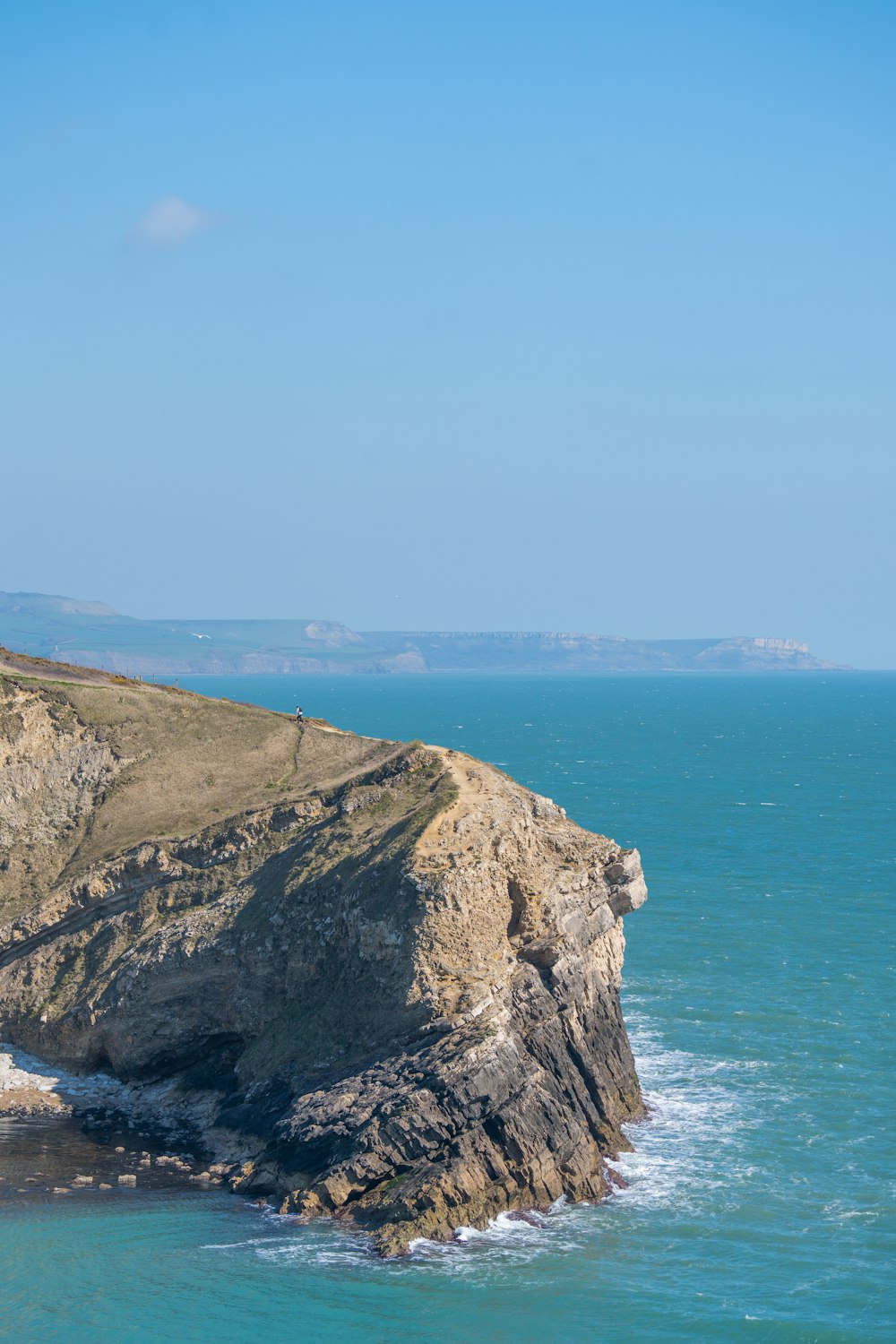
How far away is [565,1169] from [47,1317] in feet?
52.2

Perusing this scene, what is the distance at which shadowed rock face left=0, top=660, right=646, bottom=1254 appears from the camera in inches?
1681

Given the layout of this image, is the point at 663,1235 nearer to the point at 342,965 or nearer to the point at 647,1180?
the point at 647,1180

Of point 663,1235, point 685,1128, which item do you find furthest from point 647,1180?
point 685,1128

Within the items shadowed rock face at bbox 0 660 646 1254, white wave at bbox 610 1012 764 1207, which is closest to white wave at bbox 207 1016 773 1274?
white wave at bbox 610 1012 764 1207

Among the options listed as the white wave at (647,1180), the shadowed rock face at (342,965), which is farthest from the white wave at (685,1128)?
the shadowed rock face at (342,965)

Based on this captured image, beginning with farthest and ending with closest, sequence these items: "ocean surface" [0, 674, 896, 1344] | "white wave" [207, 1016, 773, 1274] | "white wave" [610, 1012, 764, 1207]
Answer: "white wave" [610, 1012, 764, 1207] → "white wave" [207, 1016, 773, 1274] → "ocean surface" [0, 674, 896, 1344]

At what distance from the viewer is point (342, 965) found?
49781 millimetres

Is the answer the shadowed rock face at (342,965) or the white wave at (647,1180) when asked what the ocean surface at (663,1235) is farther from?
the shadowed rock face at (342,965)

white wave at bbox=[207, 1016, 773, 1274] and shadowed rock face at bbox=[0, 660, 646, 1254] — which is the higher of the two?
shadowed rock face at bbox=[0, 660, 646, 1254]

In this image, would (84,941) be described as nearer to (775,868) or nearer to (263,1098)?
(263,1098)

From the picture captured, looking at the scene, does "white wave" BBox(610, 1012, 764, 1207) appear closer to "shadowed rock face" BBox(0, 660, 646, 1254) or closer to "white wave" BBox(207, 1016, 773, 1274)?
"white wave" BBox(207, 1016, 773, 1274)

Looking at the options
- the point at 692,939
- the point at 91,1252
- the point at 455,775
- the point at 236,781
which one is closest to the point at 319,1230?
the point at 91,1252

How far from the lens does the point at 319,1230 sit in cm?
4025

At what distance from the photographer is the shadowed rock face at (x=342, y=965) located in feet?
140
